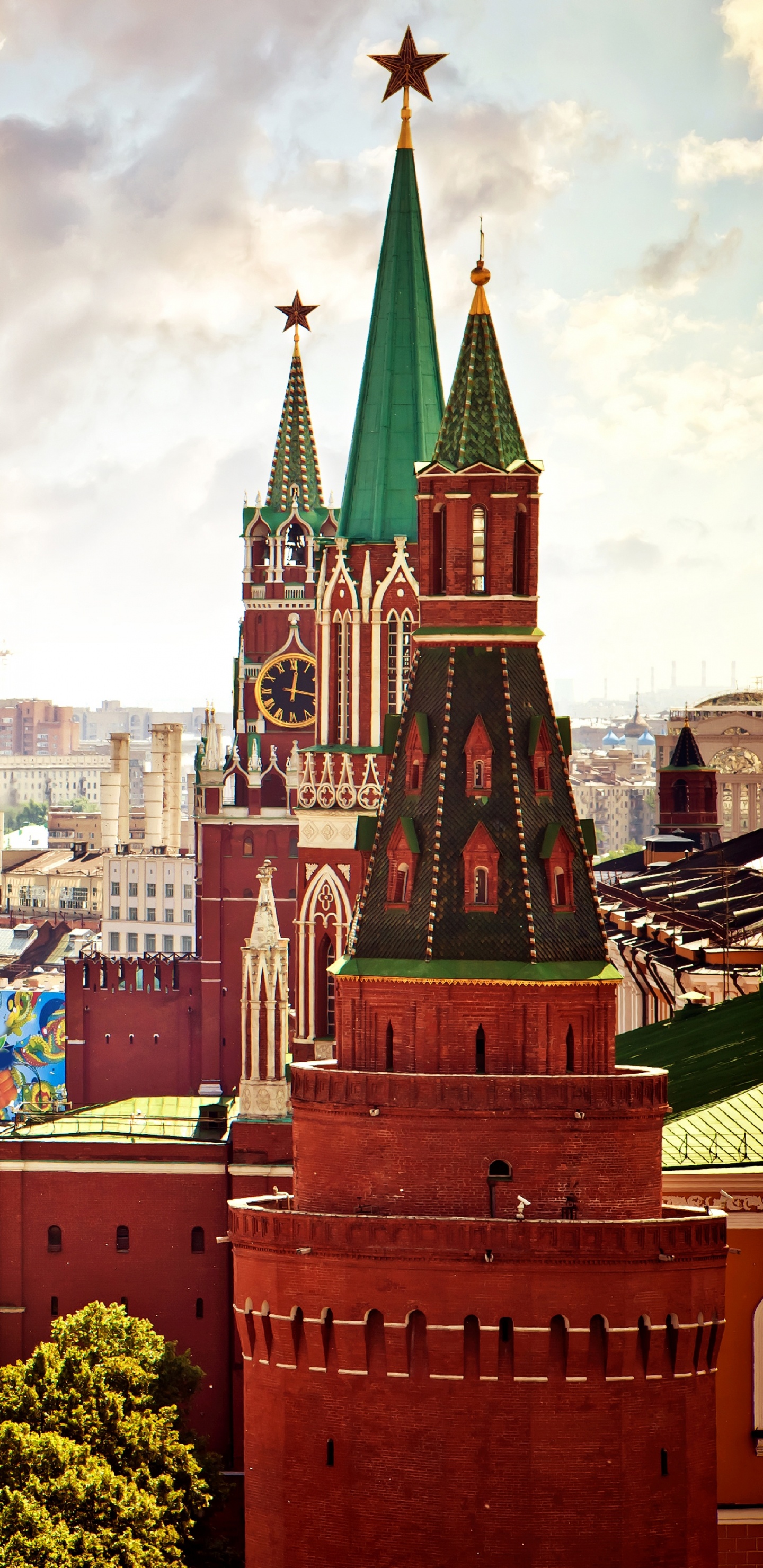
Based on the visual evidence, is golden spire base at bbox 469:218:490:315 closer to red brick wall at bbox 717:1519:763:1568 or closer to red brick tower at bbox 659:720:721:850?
red brick wall at bbox 717:1519:763:1568

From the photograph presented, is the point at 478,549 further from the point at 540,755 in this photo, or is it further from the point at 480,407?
the point at 540,755

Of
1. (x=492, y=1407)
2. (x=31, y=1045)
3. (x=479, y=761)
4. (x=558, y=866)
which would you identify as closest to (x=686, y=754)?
(x=31, y=1045)

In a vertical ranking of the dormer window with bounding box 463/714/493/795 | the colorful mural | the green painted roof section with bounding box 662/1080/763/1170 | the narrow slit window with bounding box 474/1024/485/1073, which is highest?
the dormer window with bounding box 463/714/493/795

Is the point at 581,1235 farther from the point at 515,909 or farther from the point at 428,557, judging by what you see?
the point at 428,557

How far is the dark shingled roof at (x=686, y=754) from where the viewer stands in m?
153

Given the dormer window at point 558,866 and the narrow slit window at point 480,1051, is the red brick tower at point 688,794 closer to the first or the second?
the dormer window at point 558,866

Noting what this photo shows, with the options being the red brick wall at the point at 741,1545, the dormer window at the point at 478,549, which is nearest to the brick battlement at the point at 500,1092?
the dormer window at the point at 478,549

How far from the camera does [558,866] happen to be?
5369 centimetres

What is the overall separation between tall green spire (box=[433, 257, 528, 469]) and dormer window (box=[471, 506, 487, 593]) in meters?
0.94

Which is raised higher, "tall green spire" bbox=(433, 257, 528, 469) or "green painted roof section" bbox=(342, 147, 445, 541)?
"green painted roof section" bbox=(342, 147, 445, 541)

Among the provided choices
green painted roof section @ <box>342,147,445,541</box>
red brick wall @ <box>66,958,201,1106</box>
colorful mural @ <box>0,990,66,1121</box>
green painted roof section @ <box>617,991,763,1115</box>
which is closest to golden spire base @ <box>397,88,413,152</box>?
green painted roof section @ <box>342,147,445,541</box>

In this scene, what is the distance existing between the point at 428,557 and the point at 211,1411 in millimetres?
29444

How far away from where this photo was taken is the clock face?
122 metres

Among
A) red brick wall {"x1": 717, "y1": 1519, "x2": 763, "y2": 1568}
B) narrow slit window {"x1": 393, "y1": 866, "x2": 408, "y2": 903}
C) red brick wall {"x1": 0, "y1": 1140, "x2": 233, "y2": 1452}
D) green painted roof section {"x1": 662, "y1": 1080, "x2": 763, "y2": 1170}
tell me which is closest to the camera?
narrow slit window {"x1": 393, "y1": 866, "x2": 408, "y2": 903}
